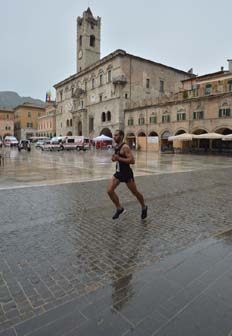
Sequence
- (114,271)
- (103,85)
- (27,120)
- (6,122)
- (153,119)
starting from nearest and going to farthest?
(114,271) < (153,119) < (103,85) < (6,122) < (27,120)

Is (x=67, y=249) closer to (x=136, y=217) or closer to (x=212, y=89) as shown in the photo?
(x=136, y=217)

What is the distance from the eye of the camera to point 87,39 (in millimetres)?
56188

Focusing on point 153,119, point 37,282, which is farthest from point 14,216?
point 153,119

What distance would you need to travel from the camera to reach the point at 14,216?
5.09 metres

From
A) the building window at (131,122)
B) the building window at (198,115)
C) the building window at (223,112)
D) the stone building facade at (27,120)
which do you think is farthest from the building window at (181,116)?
the stone building facade at (27,120)

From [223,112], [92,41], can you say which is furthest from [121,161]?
[92,41]

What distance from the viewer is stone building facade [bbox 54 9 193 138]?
143 feet

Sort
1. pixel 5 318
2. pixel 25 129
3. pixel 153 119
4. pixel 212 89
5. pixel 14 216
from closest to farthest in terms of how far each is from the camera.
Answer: pixel 5 318
pixel 14 216
pixel 212 89
pixel 153 119
pixel 25 129

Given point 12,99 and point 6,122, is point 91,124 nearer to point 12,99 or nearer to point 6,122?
point 6,122

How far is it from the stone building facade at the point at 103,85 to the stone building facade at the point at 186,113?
320 centimetres

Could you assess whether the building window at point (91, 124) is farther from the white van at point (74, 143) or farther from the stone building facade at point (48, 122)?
the stone building facade at point (48, 122)

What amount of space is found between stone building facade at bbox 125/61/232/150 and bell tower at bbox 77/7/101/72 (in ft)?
77.6

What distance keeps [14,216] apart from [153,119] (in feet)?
117

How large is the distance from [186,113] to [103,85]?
2119 cm
